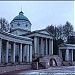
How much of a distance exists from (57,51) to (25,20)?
1372 cm

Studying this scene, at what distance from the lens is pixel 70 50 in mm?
61875

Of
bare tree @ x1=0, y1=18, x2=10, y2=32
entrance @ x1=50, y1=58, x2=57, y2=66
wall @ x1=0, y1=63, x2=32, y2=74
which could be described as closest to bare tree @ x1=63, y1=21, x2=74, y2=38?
entrance @ x1=50, y1=58, x2=57, y2=66

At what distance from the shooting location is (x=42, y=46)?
52.2 m

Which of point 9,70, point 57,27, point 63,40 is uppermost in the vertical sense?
point 57,27

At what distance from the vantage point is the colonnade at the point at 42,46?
161 ft

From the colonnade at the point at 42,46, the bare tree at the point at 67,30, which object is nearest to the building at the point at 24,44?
the colonnade at the point at 42,46

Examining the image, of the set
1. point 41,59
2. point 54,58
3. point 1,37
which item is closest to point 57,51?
point 54,58

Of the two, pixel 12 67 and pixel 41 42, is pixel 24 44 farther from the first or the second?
pixel 12 67

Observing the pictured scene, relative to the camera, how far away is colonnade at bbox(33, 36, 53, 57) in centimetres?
4909

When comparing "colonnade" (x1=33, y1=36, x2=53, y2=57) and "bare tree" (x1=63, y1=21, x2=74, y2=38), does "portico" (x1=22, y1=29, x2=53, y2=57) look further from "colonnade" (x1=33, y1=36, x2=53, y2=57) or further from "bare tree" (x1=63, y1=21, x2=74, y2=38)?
"bare tree" (x1=63, y1=21, x2=74, y2=38)

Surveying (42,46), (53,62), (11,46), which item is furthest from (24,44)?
(53,62)

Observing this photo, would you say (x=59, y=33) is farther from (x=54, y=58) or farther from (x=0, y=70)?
(x=0, y=70)

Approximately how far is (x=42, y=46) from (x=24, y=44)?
32.6 feet

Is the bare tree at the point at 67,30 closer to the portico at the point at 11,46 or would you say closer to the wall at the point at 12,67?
the portico at the point at 11,46
